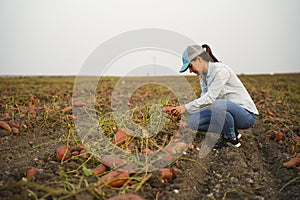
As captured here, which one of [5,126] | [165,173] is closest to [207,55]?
[165,173]

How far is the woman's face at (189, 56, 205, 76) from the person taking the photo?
2246 millimetres

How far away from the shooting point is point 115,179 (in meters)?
1.44

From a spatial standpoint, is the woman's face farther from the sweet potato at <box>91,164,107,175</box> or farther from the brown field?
the sweet potato at <box>91,164,107,175</box>

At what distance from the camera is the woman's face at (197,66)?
225cm

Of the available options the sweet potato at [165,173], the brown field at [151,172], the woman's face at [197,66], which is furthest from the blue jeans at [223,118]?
the sweet potato at [165,173]

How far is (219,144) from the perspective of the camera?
2426 mm

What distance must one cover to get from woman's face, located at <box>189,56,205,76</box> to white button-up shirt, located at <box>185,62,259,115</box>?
0.06m

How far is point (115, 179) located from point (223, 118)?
118 centimetres

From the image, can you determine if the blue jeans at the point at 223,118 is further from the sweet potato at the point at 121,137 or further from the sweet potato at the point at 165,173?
the sweet potato at the point at 165,173

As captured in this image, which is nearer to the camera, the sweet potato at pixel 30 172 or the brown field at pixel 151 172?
the brown field at pixel 151 172

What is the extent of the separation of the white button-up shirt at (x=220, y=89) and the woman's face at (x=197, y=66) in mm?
63

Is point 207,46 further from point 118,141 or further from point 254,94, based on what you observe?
point 254,94

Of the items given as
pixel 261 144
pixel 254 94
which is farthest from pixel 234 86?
pixel 254 94

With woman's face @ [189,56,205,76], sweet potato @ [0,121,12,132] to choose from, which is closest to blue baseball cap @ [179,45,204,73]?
woman's face @ [189,56,205,76]
